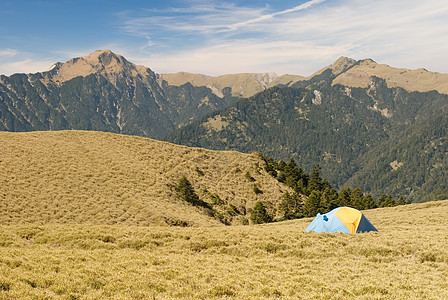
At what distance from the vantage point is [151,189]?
4525 cm

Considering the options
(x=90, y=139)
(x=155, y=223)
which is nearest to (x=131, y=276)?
(x=155, y=223)

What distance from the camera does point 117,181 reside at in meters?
44.0

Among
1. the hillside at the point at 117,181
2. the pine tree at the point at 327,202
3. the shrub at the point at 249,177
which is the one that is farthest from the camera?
the shrub at the point at 249,177

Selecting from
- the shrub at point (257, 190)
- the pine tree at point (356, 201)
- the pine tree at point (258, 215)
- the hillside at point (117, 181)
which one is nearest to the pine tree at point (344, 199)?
the pine tree at point (356, 201)

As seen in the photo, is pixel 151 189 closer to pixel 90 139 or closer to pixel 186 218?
pixel 186 218

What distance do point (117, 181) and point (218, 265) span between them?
34.0 meters

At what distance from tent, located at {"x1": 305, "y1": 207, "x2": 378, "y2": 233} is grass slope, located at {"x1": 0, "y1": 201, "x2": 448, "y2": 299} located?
2.03m

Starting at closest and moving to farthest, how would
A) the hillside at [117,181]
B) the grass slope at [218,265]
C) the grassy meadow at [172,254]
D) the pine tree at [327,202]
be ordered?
1. the grass slope at [218,265]
2. the grassy meadow at [172,254]
3. the hillside at [117,181]
4. the pine tree at [327,202]

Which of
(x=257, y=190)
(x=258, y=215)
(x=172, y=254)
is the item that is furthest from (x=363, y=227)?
(x=257, y=190)

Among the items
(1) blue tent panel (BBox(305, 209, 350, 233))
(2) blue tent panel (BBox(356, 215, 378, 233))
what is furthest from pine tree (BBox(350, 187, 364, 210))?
(1) blue tent panel (BBox(305, 209, 350, 233))

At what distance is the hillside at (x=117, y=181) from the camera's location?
112 ft

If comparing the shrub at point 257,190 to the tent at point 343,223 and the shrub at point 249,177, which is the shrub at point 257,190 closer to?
the shrub at point 249,177

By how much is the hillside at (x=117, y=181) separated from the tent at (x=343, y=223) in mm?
17713

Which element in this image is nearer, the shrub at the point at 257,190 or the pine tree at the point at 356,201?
the shrub at the point at 257,190
